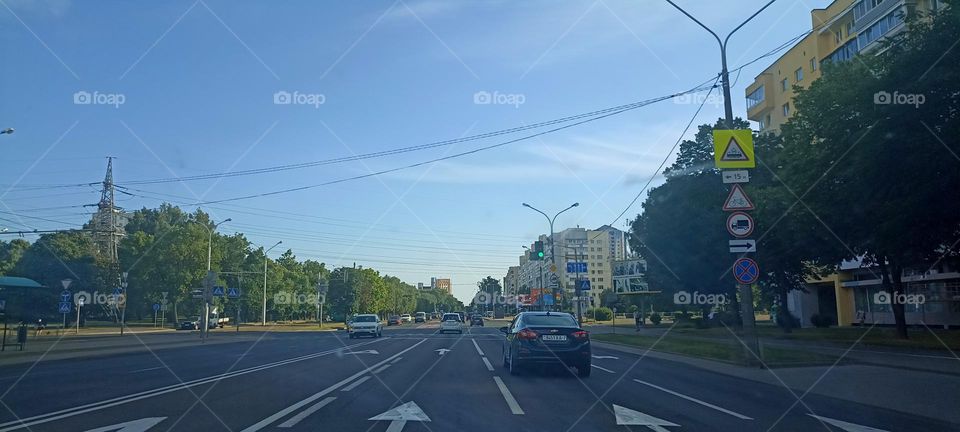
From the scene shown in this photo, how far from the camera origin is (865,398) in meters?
12.0

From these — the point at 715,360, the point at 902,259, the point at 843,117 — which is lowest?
the point at 715,360

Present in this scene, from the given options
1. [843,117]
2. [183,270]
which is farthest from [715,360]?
[183,270]

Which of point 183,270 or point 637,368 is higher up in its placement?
point 183,270

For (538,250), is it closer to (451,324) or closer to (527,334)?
(451,324)

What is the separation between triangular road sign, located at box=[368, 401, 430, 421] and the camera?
30.5 ft

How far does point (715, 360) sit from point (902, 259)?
10.5 meters

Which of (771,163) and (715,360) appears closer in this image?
(715,360)

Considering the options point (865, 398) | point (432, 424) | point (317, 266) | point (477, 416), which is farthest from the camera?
point (317, 266)

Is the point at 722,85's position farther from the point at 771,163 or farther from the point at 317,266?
the point at 317,266

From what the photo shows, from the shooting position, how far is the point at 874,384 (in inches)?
553

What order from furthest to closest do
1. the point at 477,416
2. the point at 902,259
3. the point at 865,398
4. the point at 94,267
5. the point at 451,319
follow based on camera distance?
the point at 94,267
the point at 451,319
the point at 902,259
the point at 865,398
the point at 477,416

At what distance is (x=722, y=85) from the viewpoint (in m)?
19.8

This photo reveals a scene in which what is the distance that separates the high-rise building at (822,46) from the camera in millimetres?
40688

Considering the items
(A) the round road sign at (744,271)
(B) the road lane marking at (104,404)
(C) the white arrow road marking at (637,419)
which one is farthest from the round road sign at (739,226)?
(B) the road lane marking at (104,404)
